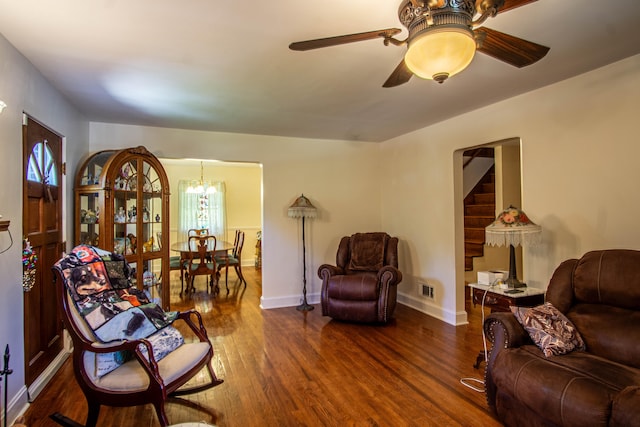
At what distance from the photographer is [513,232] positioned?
299 cm

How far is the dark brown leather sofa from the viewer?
5.56 ft

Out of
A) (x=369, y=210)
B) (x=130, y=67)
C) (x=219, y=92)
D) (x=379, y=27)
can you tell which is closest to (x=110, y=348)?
(x=130, y=67)

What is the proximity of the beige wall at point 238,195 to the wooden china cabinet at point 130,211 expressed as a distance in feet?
14.2

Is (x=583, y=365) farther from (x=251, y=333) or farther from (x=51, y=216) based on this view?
(x=51, y=216)

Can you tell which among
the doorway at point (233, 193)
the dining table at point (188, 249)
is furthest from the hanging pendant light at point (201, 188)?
the dining table at point (188, 249)

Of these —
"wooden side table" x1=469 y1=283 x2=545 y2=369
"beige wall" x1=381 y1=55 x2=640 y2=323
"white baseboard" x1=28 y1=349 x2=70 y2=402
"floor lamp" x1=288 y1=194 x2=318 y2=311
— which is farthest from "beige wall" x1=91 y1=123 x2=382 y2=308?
"wooden side table" x1=469 y1=283 x2=545 y2=369

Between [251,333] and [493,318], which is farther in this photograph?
[251,333]

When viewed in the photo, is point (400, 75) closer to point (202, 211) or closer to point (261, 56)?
point (261, 56)

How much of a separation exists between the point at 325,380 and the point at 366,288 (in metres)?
1.48

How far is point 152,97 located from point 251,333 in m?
2.61

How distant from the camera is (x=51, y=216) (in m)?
3.08

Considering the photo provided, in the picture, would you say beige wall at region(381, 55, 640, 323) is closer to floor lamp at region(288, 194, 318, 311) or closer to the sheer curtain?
floor lamp at region(288, 194, 318, 311)

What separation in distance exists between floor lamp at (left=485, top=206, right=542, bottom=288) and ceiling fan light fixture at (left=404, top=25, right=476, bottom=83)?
1.89 metres

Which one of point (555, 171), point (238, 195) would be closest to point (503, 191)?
point (555, 171)
